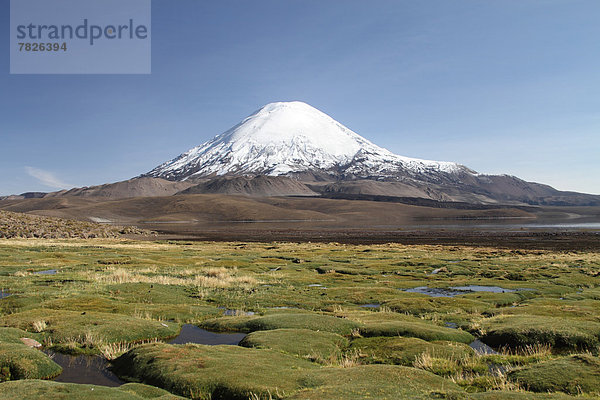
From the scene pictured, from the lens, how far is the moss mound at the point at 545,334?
17391 mm

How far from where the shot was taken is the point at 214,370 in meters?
12.3

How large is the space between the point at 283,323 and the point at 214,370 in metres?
7.45

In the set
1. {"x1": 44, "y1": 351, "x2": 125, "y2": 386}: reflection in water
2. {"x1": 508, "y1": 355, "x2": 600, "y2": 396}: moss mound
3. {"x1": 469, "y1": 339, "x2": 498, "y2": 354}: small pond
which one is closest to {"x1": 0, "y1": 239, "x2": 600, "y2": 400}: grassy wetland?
{"x1": 508, "y1": 355, "x2": 600, "y2": 396}: moss mound

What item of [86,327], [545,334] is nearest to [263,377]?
[86,327]

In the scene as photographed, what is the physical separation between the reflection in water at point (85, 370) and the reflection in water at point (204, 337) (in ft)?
11.6

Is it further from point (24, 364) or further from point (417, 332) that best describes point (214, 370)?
point (417, 332)

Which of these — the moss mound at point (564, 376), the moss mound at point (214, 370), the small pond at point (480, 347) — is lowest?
the small pond at point (480, 347)

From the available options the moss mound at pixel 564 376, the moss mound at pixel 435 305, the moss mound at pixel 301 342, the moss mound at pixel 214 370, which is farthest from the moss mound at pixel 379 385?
the moss mound at pixel 435 305

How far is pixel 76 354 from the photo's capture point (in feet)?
50.5

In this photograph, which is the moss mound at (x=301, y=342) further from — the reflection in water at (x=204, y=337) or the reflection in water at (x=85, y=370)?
the reflection in water at (x=85, y=370)

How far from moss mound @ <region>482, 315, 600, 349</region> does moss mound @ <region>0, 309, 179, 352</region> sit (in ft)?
46.7

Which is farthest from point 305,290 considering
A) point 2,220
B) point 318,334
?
point 2,220

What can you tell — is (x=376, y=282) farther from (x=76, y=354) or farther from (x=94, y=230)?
(x=94, y=230)

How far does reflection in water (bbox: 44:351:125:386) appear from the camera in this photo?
13.0m
